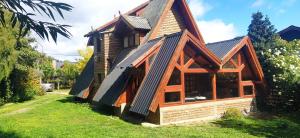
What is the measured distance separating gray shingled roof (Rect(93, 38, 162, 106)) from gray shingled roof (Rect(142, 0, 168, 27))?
268 cm

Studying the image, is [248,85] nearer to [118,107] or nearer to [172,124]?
[172,124]

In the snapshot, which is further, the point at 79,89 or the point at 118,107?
the point at 79,89

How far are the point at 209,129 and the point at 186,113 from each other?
6.64 feet

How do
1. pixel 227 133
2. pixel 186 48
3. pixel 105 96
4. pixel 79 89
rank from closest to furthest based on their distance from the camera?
pixel 227 133 < pixel 186 48 < pixel 105 96 < pixel 79 89

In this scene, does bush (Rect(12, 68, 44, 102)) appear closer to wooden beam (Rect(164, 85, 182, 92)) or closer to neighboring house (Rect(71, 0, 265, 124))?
neighboring house (Rect(71, 0, 265, 124))

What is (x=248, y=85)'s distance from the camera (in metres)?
19.6

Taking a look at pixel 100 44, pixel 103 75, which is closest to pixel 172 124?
pixel 103 75

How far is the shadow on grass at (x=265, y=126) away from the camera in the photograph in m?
13.7

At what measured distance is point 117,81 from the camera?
19.6m

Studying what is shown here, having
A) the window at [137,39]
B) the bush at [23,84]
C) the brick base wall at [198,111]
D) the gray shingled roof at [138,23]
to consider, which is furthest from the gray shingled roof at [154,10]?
the bush at [23,84]

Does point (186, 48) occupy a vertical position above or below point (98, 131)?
above

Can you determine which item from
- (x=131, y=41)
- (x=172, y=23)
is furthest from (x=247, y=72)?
(x=131, y=41)

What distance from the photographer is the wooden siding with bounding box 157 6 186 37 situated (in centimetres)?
2302

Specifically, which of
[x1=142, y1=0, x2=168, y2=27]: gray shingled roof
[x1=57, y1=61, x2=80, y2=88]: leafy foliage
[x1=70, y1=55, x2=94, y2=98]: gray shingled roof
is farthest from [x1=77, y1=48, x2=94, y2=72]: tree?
[x1=142, y1=0, x2=168, y2=27]: gray shingled roof
